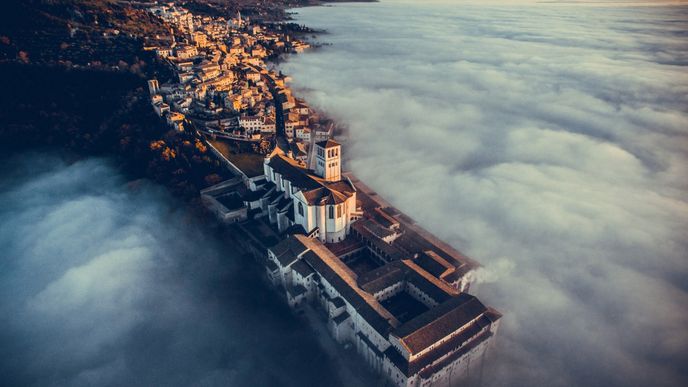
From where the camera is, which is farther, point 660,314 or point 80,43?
point 80,43

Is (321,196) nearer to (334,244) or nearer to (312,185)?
(312,185)

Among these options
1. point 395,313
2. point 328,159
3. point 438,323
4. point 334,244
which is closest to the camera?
point 438,323

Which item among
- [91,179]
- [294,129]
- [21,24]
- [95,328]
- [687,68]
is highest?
[21,24]

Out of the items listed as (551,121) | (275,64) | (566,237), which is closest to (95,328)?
(566,237)

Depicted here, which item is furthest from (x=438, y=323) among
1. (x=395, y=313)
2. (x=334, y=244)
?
(x=334, y=244)

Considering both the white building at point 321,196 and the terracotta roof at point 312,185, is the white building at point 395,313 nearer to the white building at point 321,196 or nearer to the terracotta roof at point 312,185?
the white building at point 321,196

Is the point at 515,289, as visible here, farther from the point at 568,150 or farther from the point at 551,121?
the point at 551,121

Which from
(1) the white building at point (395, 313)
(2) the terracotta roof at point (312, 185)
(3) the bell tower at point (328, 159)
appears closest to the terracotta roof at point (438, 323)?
(1) the white building at point (395, 313)
